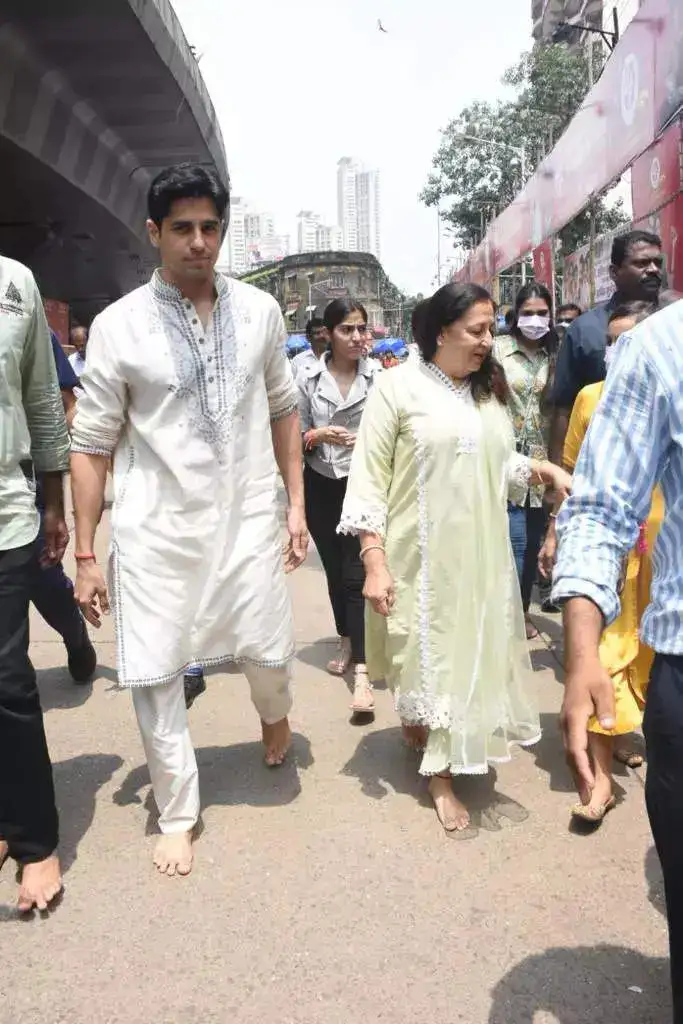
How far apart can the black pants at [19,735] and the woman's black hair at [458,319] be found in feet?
4.56

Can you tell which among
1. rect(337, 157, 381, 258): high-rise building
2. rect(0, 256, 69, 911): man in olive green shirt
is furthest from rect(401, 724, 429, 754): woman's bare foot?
rect(337, 157, 381, 258): high-rise building

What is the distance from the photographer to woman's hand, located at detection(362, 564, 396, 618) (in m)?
2.81

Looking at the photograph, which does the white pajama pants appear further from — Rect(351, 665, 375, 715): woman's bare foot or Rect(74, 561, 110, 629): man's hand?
Rect(351, 665, 375, 715): woman's bare foot

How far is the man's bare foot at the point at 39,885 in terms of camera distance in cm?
244

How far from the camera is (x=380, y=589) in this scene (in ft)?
9.22

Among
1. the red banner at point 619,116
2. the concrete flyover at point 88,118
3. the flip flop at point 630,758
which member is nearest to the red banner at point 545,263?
the red banner at point 619,116

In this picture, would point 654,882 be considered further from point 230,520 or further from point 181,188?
point 181,188

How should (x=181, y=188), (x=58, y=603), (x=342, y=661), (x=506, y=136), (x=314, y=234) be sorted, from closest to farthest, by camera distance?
1. (x=181, y=188)
2. (x=58, y=603)
3. (x=342, y=661)
4. (x=506, y=136)
5. (x=314, y=234)

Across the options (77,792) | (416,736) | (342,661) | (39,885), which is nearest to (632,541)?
(39,885)

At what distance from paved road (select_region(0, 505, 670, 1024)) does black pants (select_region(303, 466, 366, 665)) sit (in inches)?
28.1

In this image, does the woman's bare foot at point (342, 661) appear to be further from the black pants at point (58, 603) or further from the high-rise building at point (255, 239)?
the high-rise building at point (255, 239)

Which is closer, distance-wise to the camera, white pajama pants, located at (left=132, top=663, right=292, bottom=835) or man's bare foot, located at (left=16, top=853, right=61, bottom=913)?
man's bare foot, located at (left=16, top=853, right=61, bottom=913)

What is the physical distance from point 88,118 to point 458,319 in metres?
12.8

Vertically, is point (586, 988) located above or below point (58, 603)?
below
